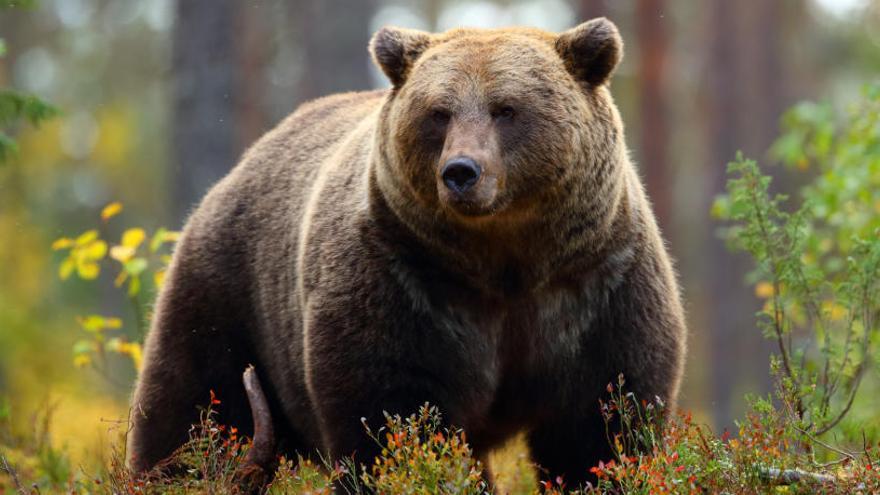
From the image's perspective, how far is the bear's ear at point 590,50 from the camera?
5898 millimetres

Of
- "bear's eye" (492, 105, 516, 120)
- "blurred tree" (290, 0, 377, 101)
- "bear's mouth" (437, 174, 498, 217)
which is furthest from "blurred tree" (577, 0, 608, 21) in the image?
"bear's mouth" (437, 174, 498, 217)

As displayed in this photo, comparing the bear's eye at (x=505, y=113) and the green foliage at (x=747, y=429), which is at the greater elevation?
the bear's eye at (x=505, y=113)

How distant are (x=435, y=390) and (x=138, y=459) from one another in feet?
7.22

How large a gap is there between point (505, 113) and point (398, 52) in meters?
0.71

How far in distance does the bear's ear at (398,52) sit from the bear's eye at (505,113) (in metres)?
0.62

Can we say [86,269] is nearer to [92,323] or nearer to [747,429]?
[92,323]

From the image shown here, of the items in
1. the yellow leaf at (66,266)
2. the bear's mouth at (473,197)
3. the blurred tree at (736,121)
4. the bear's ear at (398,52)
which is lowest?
the blurred tree at (736,121)

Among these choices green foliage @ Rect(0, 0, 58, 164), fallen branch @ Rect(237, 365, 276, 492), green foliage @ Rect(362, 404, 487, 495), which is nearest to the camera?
green foliage @ Rect(362, 404, 487, 495)

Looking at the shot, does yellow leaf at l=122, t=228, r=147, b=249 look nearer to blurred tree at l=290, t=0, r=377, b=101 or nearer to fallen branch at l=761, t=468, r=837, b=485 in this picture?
fallen branch at l=761, t=468, r=837, b=485

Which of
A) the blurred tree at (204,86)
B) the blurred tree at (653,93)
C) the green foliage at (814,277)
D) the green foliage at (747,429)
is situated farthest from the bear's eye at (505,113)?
the blurred tree at (653,93)

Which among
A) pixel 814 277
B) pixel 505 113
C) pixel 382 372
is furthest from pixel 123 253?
pixel 814 277

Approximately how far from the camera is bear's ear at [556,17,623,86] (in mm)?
5898

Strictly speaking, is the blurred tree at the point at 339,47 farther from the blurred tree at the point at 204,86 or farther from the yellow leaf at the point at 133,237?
the yellow leaf at the point at 133,237

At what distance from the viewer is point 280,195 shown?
7.08 metres
